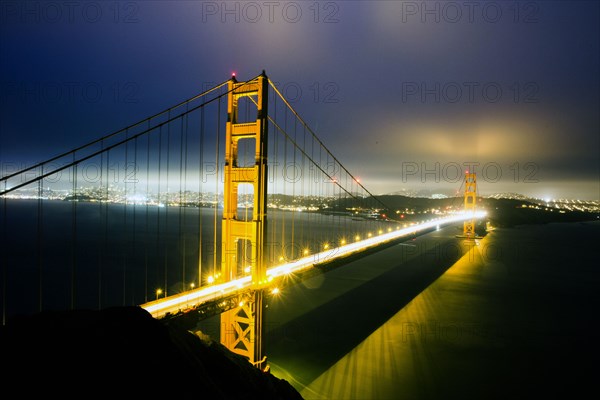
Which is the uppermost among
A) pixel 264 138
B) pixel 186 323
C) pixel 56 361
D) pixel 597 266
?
pixel 264 138

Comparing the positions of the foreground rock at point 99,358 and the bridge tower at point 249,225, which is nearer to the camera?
the foreground rock at point 99,358

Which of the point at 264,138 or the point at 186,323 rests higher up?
the point at 264,138

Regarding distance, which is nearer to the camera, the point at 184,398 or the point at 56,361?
the point at 56,361

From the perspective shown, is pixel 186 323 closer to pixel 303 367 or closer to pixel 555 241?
pixel 303 367

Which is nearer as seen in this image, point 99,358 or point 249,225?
point 99,358

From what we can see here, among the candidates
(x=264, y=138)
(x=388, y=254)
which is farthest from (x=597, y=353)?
(x=388, y=254)
